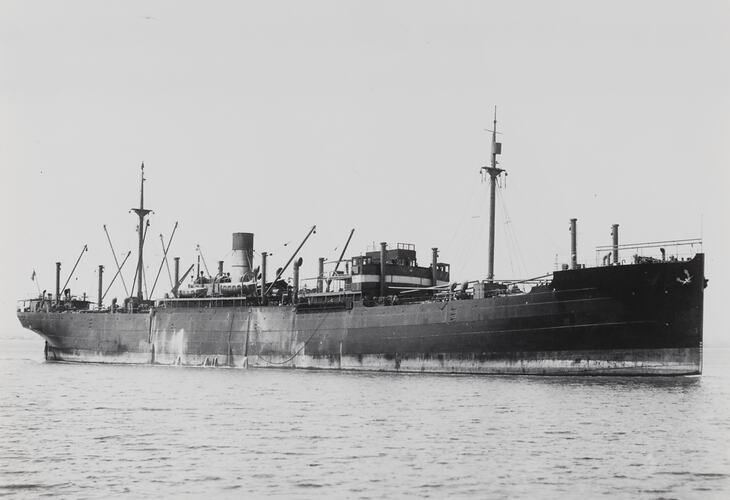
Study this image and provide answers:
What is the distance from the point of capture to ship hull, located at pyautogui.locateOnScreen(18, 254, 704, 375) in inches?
1490

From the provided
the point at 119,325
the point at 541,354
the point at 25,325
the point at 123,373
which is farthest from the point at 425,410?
the point at 25,325

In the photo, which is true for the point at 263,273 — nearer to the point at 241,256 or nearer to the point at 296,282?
the point at 296,282

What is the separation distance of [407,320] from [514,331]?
261 inches

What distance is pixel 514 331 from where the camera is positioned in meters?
40.1

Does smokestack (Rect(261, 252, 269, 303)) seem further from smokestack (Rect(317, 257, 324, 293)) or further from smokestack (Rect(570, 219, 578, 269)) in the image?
smokestack (Rect(570, 219, 578, 269))

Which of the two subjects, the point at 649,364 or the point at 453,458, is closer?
the point at 453,458

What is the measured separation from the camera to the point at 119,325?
63656mm

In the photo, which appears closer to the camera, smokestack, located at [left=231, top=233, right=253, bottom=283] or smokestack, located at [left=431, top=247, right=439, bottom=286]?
smokestack, located at [left=431, top=247, right=439, bottom=286]

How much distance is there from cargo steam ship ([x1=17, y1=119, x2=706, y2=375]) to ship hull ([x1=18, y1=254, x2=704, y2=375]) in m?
0.06

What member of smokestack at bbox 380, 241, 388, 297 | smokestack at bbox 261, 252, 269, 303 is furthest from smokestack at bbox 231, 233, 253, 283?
smokestack at bbox 380, 241, 388, 297

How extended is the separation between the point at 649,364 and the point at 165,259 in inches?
1752

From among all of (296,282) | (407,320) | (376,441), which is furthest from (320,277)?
(376,441)

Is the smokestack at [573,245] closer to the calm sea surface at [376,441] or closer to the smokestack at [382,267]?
the calm sea surface at [376,441]

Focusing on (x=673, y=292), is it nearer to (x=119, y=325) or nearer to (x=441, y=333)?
(x=441, y=333)
